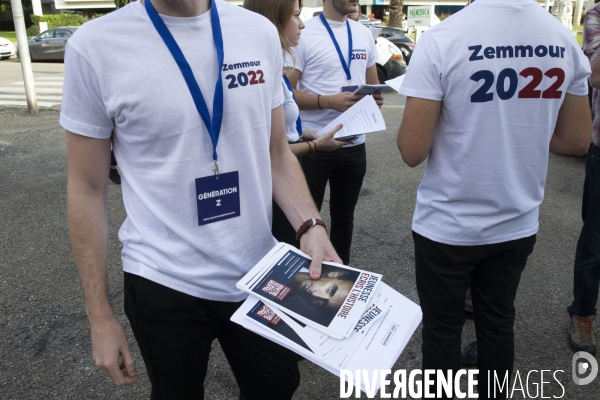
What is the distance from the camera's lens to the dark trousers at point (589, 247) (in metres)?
2.67

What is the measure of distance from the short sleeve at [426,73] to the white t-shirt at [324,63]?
4.29 ft

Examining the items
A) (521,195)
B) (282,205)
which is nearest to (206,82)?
(282,205)

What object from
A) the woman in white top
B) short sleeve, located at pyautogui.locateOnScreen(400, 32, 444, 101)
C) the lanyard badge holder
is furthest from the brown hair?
the lanyard badge holder

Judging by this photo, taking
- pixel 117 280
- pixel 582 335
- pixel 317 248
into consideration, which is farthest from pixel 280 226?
pixel 117 280

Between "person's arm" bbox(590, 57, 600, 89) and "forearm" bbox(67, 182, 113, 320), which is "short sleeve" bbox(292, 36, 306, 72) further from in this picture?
"forearm" bbox(67, 182, 113, 320)

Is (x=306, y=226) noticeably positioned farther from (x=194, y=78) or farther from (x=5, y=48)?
(x=5, y=48)

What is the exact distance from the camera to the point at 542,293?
3559 mm

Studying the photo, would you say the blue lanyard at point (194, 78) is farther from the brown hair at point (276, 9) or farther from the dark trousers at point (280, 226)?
the brown hair at point (276, 9)

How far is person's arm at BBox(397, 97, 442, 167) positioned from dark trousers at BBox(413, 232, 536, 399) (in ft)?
1.19

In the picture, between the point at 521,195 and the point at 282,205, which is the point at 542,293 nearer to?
the point at 521,195


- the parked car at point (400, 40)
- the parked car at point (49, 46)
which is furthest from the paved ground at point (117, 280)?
the parked car at point (49, 46)

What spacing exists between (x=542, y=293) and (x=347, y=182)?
1536mm

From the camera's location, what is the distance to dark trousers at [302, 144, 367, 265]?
3131 millimetres

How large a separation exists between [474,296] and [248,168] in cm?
120
